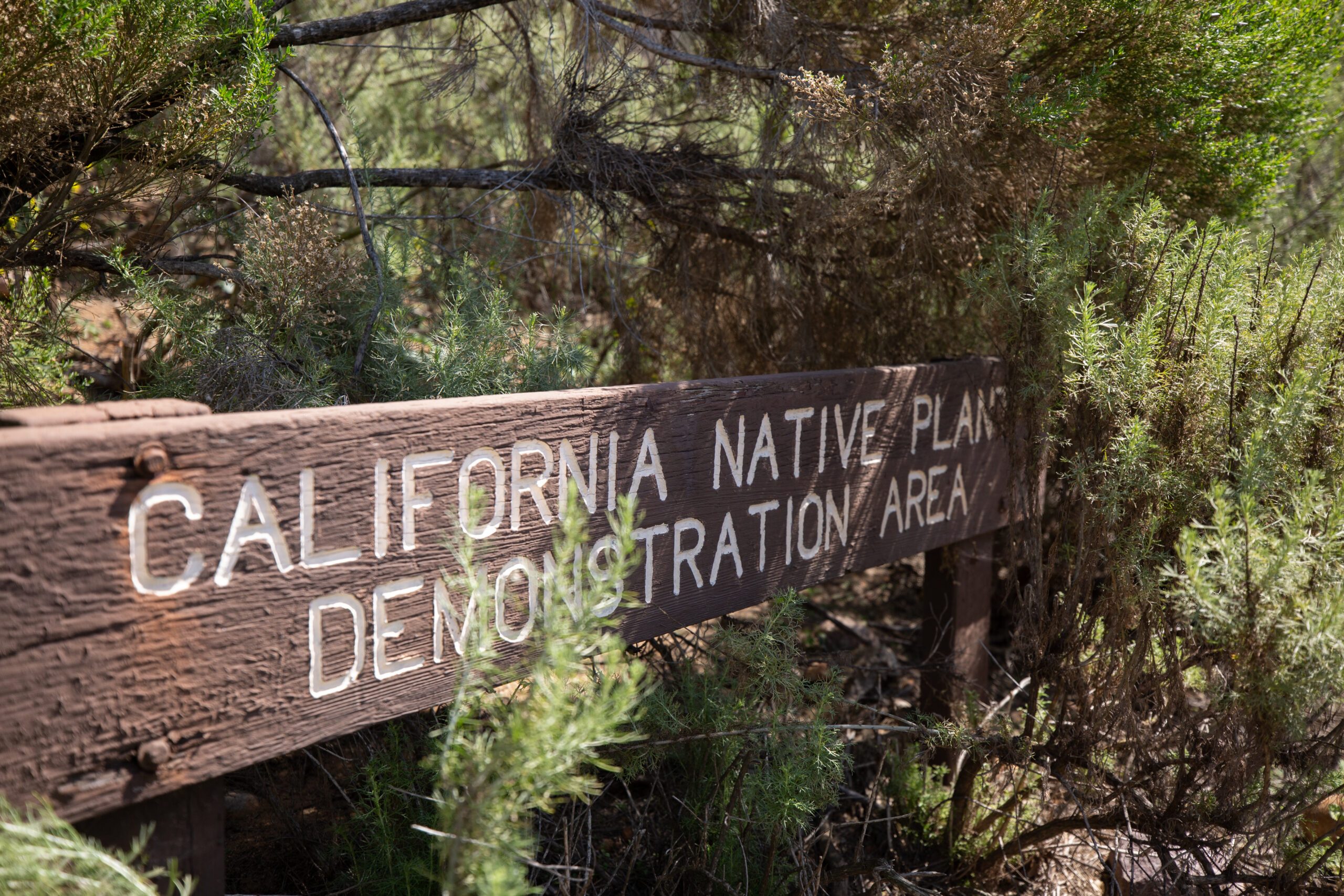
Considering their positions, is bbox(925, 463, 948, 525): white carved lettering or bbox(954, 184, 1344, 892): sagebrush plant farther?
bbox(925, 463, 948, 525): white carved lettering

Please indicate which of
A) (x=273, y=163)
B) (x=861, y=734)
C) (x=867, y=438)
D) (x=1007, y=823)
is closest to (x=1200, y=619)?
(x=867, y=438)

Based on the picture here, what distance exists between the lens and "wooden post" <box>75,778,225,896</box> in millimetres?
1234

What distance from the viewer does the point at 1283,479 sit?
6.28ft

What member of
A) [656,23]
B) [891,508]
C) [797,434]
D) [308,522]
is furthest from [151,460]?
[656,23]

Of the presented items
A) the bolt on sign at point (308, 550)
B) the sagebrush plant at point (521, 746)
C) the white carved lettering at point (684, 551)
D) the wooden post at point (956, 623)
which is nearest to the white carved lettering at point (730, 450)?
the bolt on sign at point (308, 550)

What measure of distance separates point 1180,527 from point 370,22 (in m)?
2.68

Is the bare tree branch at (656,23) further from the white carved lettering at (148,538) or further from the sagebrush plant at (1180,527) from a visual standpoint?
the white carved lettering at (148,538)

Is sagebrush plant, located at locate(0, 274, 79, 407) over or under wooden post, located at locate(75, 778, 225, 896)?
over

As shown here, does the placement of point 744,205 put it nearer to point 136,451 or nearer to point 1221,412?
point 1221,412

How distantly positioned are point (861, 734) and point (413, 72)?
4111 millimetres

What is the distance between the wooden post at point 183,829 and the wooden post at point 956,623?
7.11 ft

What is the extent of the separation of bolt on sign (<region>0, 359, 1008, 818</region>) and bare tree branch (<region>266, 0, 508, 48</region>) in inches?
62.6

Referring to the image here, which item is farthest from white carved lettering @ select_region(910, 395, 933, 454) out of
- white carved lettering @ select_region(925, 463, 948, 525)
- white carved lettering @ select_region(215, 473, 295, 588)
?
white carved lettering @ select_region(215, 473, 295, 588)

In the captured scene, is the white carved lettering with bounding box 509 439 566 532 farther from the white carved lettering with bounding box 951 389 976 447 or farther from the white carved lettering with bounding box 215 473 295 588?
the white carved lettering with bounding box 951 389 976 447
